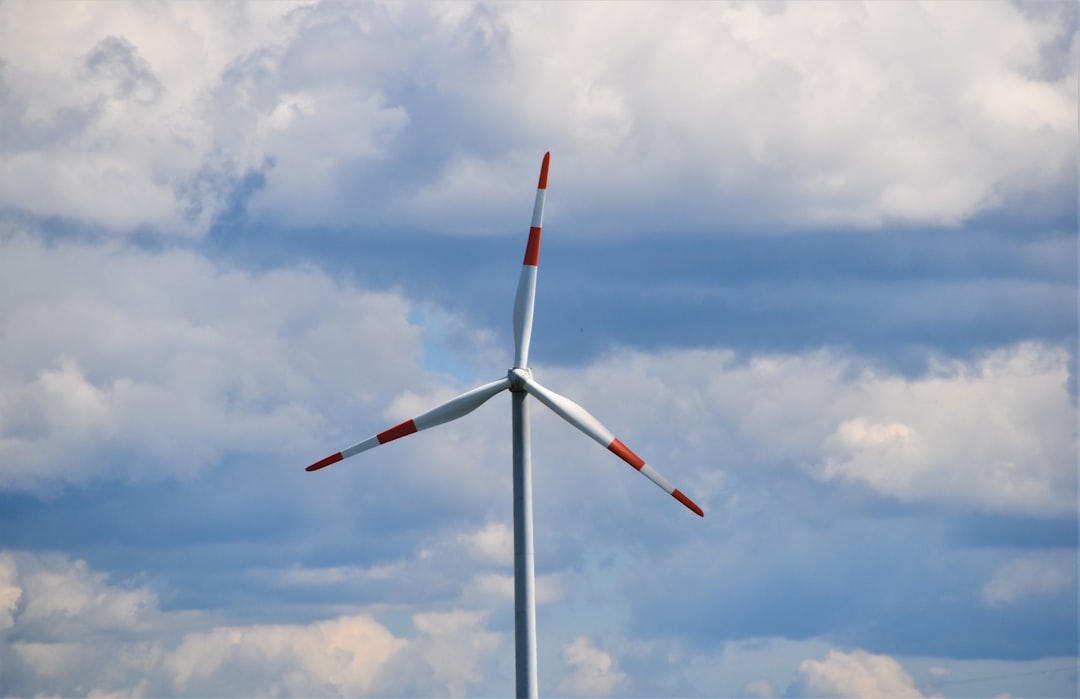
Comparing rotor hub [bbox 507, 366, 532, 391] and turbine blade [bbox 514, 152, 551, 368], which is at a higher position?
turbine blade [bbox 514, 152, 551, 368]

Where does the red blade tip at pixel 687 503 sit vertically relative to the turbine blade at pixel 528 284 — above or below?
below

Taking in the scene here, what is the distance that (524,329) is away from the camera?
229ft

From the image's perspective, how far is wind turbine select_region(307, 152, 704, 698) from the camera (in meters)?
64.9

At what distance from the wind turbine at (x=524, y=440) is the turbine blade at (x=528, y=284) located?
0.06m

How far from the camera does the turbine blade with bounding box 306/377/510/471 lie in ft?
216

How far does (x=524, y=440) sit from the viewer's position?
64812 mm

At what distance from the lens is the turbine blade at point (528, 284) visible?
68.7 m

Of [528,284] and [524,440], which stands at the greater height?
[528,284]

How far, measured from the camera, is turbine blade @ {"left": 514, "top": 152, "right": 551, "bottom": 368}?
68.7 metres

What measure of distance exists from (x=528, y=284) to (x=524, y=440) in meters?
10.3

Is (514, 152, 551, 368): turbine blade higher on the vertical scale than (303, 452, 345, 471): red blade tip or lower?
higher

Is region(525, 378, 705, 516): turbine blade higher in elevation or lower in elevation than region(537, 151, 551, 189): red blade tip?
lower

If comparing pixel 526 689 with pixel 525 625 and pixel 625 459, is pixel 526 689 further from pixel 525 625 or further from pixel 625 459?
pixel 625 459

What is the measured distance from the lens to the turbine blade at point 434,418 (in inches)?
2594
